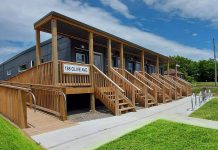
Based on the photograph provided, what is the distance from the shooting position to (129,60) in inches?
757

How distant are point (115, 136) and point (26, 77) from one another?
672cm

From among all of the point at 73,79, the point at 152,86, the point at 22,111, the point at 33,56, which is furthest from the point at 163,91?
the point at 22,111

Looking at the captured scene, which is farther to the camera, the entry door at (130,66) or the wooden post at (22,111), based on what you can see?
the entry door at (130,66)

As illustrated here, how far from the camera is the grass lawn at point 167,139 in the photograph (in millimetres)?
5465

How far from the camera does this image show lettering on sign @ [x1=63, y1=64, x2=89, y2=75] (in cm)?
981

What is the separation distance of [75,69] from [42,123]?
3.29m

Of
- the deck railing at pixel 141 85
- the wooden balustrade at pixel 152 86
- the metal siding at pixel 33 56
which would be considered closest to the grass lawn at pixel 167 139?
the deck railing at pixel 141 85

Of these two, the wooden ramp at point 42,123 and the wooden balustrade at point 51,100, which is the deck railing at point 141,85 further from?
the wooden ramp at point 42,123

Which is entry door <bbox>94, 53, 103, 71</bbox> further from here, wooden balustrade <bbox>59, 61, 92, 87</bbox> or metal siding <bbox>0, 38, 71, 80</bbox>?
wooden balustrade <bbox>59, 61, 92, 87</bbox>

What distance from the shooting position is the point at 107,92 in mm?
11297

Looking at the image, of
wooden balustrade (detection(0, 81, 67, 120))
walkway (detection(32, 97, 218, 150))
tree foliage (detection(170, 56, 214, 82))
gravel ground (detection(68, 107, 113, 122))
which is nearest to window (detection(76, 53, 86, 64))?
gravel ground (detection(68, 107, 113, 122))

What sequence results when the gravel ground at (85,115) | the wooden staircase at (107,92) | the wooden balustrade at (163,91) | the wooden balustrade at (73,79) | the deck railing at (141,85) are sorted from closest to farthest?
the gravel ground at (85,115) → the wooden balustrade at (73,79) → the wooden staircase at (107,92) → the deck railing at (141,85) → the wooden balustrade at (163,91)

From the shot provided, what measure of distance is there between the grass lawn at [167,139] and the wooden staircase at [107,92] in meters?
3.15

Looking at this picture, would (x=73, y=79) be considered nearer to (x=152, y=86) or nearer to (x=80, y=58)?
(x=80, y=58)
